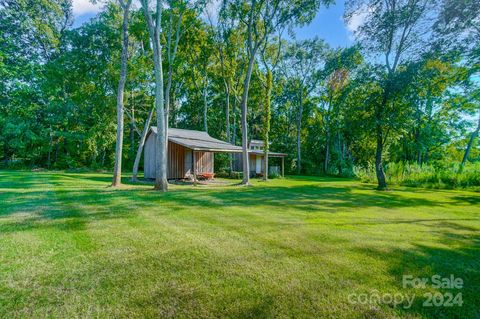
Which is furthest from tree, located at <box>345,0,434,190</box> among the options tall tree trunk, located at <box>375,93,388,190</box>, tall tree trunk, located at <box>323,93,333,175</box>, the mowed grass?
tall tree trunk, located at <box>323,93,333,175</box>

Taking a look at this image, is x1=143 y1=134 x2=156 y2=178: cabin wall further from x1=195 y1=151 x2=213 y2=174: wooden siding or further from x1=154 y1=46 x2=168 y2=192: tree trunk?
x1=154 y1=46 x2=168 y2=192: tree trunk

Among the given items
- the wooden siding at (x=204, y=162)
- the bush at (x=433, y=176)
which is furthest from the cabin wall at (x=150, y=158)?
the bush at (x=433, y=176)

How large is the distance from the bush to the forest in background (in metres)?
0.08

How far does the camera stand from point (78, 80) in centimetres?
1883

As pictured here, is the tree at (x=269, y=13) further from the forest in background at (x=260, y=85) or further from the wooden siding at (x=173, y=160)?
the wooden siding at (x=173, y=160)

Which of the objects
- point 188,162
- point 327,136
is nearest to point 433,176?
point 327,136

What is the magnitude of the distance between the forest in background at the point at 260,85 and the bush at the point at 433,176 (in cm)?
8

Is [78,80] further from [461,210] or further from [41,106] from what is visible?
[461,210]

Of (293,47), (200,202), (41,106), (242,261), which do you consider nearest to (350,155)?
(293,47)

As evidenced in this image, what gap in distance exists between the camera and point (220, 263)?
3205mm

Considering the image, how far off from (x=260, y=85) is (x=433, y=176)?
723 inches

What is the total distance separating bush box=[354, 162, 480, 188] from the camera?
14094 mm

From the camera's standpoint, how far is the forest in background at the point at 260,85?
12852 mm

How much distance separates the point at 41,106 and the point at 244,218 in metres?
30.3
